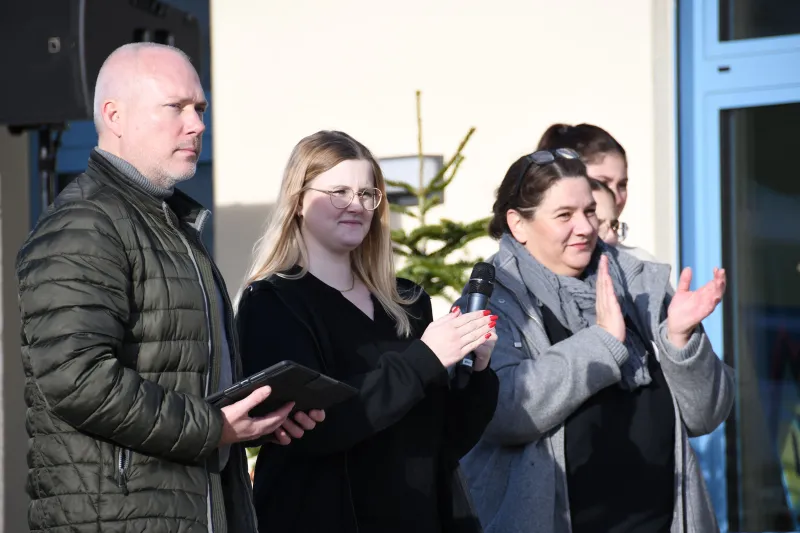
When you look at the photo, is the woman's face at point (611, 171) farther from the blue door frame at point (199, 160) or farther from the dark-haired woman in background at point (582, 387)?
the blue door frame at point (199, 160)

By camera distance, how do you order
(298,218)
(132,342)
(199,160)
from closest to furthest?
1. (132,342)
2. (298,218)
3. (199,160)

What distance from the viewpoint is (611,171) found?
385cm

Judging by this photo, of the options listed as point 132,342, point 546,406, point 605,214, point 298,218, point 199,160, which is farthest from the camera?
point 199,160

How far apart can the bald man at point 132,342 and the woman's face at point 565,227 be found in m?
1.24

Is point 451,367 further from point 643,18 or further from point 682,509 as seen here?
point 643,18

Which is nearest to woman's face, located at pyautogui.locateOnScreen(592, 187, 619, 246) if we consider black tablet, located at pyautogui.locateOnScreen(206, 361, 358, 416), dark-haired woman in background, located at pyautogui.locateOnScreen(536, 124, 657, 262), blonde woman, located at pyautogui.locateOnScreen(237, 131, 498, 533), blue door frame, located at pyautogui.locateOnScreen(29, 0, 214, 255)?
dark-haired woman in background, located at pyautogui.locateOnScreen(536, 124, 657, 262)

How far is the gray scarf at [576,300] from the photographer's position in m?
3.10

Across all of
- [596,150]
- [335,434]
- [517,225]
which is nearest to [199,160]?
[596,150]

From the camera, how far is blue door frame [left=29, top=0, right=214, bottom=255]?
632 centimetres

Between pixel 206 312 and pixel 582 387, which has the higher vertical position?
pixel 206 312

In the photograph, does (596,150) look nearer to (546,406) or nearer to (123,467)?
(546,406)

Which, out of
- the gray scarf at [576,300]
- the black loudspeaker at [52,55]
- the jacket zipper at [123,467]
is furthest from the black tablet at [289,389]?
the black loudspeaker at [52,55]

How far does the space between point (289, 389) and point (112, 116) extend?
2.18 feet

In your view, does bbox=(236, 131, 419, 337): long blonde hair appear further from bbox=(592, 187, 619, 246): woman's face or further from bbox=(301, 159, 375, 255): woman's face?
bbox=(592, 187, 619, 246): woman's face
